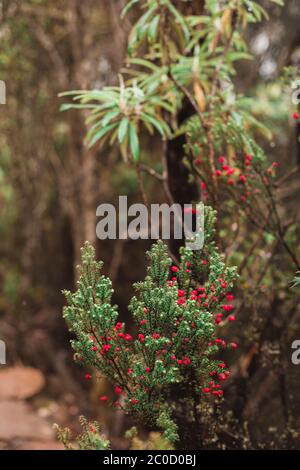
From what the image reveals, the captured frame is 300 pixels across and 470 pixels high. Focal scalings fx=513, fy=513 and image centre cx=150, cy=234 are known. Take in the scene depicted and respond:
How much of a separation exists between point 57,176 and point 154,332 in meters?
4.69

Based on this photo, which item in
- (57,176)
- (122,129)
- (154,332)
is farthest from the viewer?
(57,176)

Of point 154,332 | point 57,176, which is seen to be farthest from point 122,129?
point 57,176

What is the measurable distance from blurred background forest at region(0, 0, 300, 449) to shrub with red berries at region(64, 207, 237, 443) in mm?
2451

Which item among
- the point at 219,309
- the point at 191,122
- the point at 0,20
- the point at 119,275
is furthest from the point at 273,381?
the point at 0,20

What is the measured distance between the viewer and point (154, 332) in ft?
5.47

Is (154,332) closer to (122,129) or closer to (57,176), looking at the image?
(122,129)

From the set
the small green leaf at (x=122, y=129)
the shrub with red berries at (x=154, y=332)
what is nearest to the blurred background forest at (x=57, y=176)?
the small green leaf at (x=122, y=129)

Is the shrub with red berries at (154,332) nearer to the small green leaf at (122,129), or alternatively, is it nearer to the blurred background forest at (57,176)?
the small green leaf at (122,129)

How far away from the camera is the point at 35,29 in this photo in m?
5.29

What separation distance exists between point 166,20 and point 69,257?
178 inches

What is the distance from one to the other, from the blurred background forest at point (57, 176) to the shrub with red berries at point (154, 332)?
2.45 meters

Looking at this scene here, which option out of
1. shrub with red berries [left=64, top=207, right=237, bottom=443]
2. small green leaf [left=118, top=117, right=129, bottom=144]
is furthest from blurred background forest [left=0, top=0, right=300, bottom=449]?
shrub with red berries [left=64, top=207, right=237, bottom=443]

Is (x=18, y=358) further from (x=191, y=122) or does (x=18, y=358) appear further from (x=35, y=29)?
(x=191, y=122)

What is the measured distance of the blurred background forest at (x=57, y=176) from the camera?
4684mm
